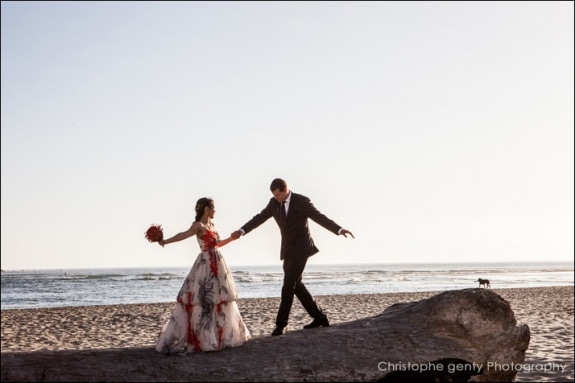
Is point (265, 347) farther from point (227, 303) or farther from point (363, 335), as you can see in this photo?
point (363, 335)

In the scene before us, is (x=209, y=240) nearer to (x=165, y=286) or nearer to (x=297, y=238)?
(x=297, y=238)

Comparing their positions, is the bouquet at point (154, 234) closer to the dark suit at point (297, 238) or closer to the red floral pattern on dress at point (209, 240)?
the red floral pattern on dress at point (209, 240)

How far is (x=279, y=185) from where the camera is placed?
7.87 meters

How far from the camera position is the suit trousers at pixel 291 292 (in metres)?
7.66

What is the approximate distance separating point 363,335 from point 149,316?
16.0 m

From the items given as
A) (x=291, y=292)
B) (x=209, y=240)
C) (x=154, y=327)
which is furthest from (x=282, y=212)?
(x=154, y=327)

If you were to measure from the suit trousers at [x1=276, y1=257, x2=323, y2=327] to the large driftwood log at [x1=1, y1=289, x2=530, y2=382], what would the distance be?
372 mm

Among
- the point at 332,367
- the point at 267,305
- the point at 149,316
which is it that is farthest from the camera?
the point at 267,305

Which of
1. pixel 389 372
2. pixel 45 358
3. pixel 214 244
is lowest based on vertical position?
pixel 389 372

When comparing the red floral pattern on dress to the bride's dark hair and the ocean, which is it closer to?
the bride's dark hair

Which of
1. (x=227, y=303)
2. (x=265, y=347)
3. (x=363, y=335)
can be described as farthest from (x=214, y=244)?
(x=363, y=335)

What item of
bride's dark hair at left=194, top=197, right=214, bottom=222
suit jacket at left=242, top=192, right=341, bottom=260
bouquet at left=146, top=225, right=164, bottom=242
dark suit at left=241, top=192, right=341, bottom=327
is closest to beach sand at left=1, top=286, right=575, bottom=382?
bouquet at left=146, top=225, right=164, bottom=242

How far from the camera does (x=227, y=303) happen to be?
693 centimetres

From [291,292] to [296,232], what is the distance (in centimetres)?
91
